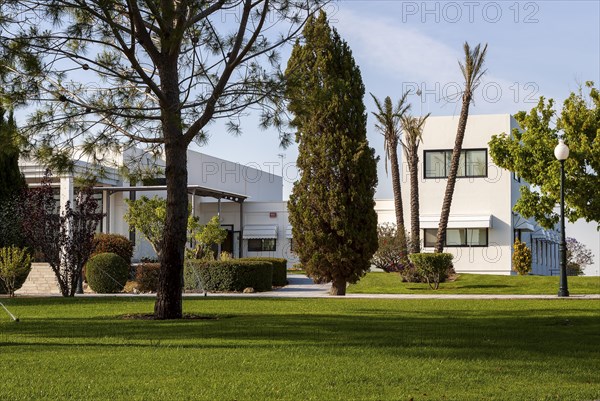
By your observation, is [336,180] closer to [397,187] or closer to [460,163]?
[397,187]

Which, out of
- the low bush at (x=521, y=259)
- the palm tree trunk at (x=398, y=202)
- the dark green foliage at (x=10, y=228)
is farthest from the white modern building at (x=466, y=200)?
the dark green foliage at (x=10, y=228)

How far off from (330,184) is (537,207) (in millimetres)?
9559

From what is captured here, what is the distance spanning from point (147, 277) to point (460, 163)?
60.5 feet

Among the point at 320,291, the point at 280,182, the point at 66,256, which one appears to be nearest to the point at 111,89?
the point at 66,256

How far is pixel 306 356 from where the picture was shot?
32.4 ft

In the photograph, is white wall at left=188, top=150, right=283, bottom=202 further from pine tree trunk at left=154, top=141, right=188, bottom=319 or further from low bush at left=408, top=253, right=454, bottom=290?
pine tree trunk at left=154, top=141, right=188, bottom=319

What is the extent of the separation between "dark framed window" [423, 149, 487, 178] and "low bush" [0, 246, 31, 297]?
837 inches

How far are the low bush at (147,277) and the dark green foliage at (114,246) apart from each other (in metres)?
2.22

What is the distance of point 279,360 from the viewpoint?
954cm

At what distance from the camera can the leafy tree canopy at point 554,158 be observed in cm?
2962

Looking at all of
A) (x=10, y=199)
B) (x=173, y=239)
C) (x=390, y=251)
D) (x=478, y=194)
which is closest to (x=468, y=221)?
(x=478, y=194)

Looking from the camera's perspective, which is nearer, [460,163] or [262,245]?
[460,163]

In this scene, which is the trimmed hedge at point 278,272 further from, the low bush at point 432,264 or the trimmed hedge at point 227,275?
the low bush at point 432,264

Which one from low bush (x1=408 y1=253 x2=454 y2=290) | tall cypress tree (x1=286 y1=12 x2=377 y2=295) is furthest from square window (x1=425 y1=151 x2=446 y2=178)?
tall cypress tree (x1=286 y1=12 x2=377 y2=295)
